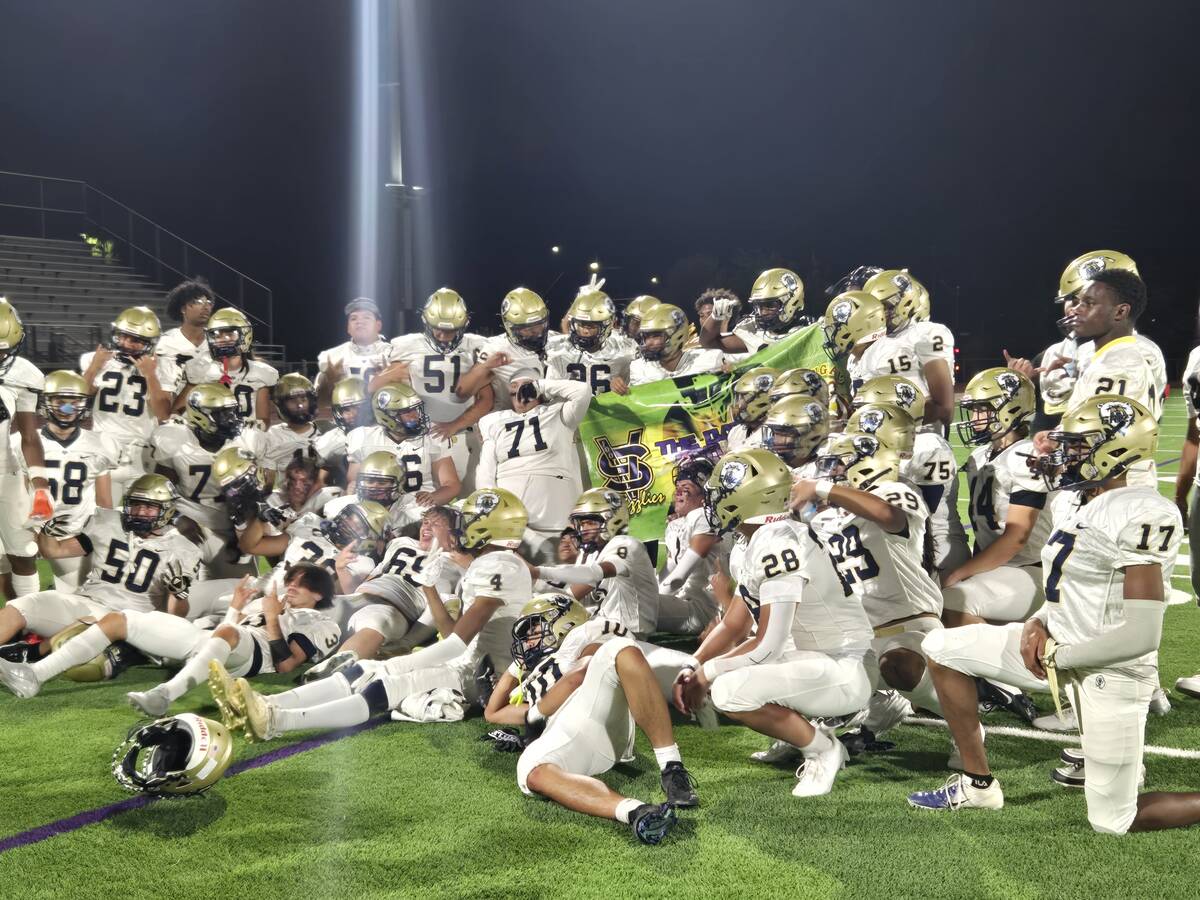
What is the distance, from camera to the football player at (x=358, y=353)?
9.56 meters

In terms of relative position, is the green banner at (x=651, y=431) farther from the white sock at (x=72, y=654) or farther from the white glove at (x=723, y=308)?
the white sock at (x=72, y=654)

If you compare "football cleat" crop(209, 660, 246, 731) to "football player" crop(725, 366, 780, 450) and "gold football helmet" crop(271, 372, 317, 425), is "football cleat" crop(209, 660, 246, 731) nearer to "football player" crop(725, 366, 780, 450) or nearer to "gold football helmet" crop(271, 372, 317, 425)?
"football player" crop(725, 366, 780, 450)

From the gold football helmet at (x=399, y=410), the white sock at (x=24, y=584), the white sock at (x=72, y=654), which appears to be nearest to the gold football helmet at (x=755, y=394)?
the gold football helmet at (x=399, y=410)

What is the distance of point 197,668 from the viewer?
661 cm

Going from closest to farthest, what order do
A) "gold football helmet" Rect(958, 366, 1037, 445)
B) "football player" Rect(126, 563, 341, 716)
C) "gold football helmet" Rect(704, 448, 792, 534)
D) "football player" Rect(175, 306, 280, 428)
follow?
"gold football helmet" Rect(704, 448, 792, 534) < "gold football helmet" Rect(958, 366, 1037, 445) < "football player" Rect(126, 563, 341, 716) < "football player" Rect(175, 306, 280, 428)

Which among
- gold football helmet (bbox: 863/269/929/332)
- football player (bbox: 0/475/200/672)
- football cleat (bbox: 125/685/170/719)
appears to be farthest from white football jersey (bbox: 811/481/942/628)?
football player (bbox: 0/475/200/672)

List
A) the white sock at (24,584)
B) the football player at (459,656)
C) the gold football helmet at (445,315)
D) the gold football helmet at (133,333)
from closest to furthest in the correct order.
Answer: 1. the football player at (459,656)
2. the white sock at (24,584)
3. the gold football helmet at (445,315)
4. the gold football helmet at (133,333)

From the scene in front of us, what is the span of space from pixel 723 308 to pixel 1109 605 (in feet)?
20.4

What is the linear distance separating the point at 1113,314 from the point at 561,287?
47781 mm

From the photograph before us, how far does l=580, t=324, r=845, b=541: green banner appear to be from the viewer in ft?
29.7

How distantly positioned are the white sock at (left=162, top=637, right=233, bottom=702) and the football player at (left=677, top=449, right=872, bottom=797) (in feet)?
9.98

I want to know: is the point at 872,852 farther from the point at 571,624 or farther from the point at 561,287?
the point at 561,287

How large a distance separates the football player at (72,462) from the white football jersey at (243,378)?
3.32 feet

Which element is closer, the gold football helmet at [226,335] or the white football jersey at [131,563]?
the white football jersey at [131,563]
